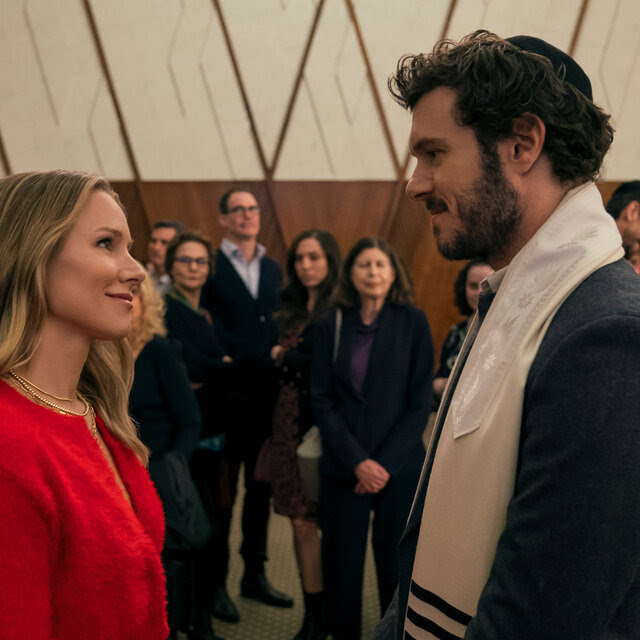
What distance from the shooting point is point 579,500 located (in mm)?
676

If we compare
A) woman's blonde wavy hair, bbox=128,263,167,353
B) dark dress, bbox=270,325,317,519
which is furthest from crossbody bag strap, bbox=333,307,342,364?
woman's blonde wavy hair, bbox=128,263,167,353

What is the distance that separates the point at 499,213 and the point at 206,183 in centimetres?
462

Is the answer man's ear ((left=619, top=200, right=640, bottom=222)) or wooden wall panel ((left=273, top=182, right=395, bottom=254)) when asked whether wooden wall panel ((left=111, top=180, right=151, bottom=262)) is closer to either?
wooden wall panel ((left=273, top=182, right=395, bottom=254))

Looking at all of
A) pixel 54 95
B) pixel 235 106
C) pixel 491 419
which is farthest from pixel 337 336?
pixel 54 95

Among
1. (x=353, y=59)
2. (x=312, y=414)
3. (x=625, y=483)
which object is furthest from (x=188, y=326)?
(x=353, y=59)

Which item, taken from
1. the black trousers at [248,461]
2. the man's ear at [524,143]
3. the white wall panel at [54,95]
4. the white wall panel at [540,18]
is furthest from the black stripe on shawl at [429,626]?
the white wall panel at [54,95]

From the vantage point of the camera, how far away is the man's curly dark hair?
90cm

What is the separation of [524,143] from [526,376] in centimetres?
34

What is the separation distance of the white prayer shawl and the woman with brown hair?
4.91 ft

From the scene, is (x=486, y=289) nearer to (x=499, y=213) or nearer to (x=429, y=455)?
(x=499, y=213)

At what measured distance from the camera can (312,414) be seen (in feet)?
9.06

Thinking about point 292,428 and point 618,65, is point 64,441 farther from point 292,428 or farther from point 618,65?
point 618,65

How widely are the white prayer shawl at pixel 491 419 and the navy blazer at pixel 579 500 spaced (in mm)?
53

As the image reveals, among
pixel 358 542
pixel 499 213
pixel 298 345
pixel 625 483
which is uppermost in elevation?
pixel 499 213
